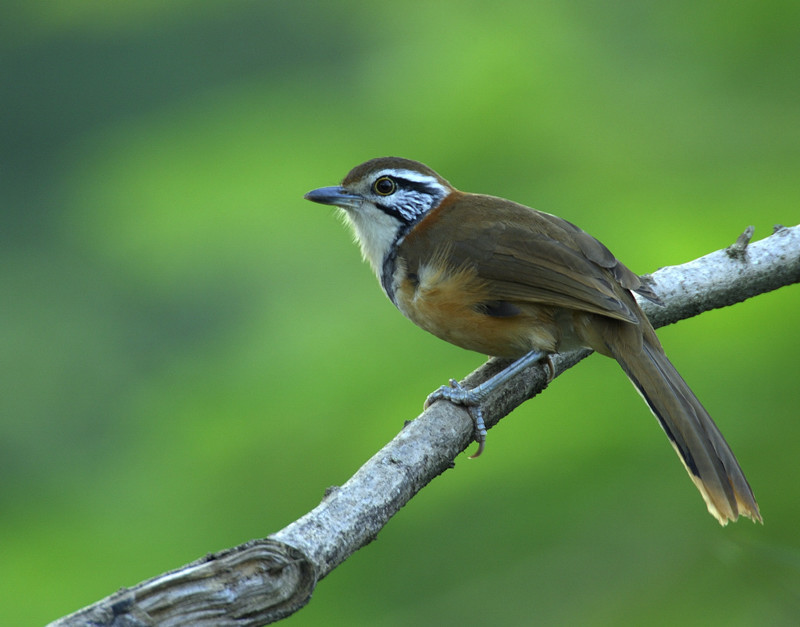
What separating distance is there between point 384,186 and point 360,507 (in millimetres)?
2212

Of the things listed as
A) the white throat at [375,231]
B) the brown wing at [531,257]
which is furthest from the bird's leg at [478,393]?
the white throat at [375,231]

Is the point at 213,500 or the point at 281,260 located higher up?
the point at 281,260

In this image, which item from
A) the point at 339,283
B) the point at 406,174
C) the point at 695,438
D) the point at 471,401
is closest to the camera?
the point at 695,438

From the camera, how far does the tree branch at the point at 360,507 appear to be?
8.90 ft

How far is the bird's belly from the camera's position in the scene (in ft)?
14.9

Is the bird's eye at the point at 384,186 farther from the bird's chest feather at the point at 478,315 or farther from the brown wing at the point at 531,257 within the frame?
the bird's chest feather at the point at 478,315

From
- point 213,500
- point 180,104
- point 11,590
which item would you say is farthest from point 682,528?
point 180,104

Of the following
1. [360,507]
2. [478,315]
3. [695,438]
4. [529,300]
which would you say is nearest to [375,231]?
[478,315]

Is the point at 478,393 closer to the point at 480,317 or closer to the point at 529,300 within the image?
the point at 480,317

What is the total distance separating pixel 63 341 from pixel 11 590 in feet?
9.64

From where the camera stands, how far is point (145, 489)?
26.4 feet

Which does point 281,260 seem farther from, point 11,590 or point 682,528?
point 682,528

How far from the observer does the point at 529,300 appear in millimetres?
4500

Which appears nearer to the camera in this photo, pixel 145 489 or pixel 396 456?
pixel 396 456
